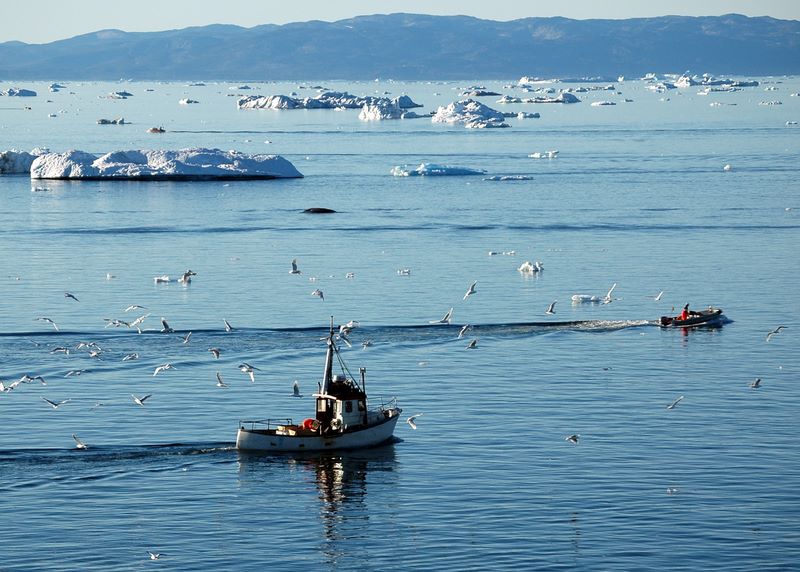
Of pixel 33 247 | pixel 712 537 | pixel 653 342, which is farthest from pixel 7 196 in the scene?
pixel 712 537

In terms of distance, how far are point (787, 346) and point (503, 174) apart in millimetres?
83472

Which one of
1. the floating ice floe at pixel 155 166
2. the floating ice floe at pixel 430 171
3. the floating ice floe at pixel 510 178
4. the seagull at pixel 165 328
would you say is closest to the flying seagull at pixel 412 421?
the seagull at pixel 165 328

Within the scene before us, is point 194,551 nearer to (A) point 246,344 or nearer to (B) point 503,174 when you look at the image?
(A) point 246,344

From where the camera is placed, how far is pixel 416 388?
181ft

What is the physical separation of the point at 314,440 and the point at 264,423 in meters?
3.03

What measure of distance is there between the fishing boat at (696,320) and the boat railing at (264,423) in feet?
78.8

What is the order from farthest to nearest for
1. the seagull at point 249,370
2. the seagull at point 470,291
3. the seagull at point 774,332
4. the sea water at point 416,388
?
1. the seagull at point 470,291
2. the seagull at point 774,332
3. the seagull at point 249,370
4. the sea water at point 416,388

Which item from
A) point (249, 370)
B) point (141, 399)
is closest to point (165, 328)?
point (249, 370)

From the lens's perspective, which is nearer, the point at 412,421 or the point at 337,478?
the point at 337,478

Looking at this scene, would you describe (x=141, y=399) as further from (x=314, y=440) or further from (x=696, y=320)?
(x=696, y=320)

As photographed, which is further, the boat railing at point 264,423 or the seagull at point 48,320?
the seagull at point 48,320

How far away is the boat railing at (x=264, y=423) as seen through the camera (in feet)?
161

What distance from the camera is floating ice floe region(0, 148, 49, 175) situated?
140 metres

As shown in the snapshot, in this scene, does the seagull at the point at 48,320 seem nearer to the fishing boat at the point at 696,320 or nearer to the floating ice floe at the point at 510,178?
the fishing boat at the point at 696,320
